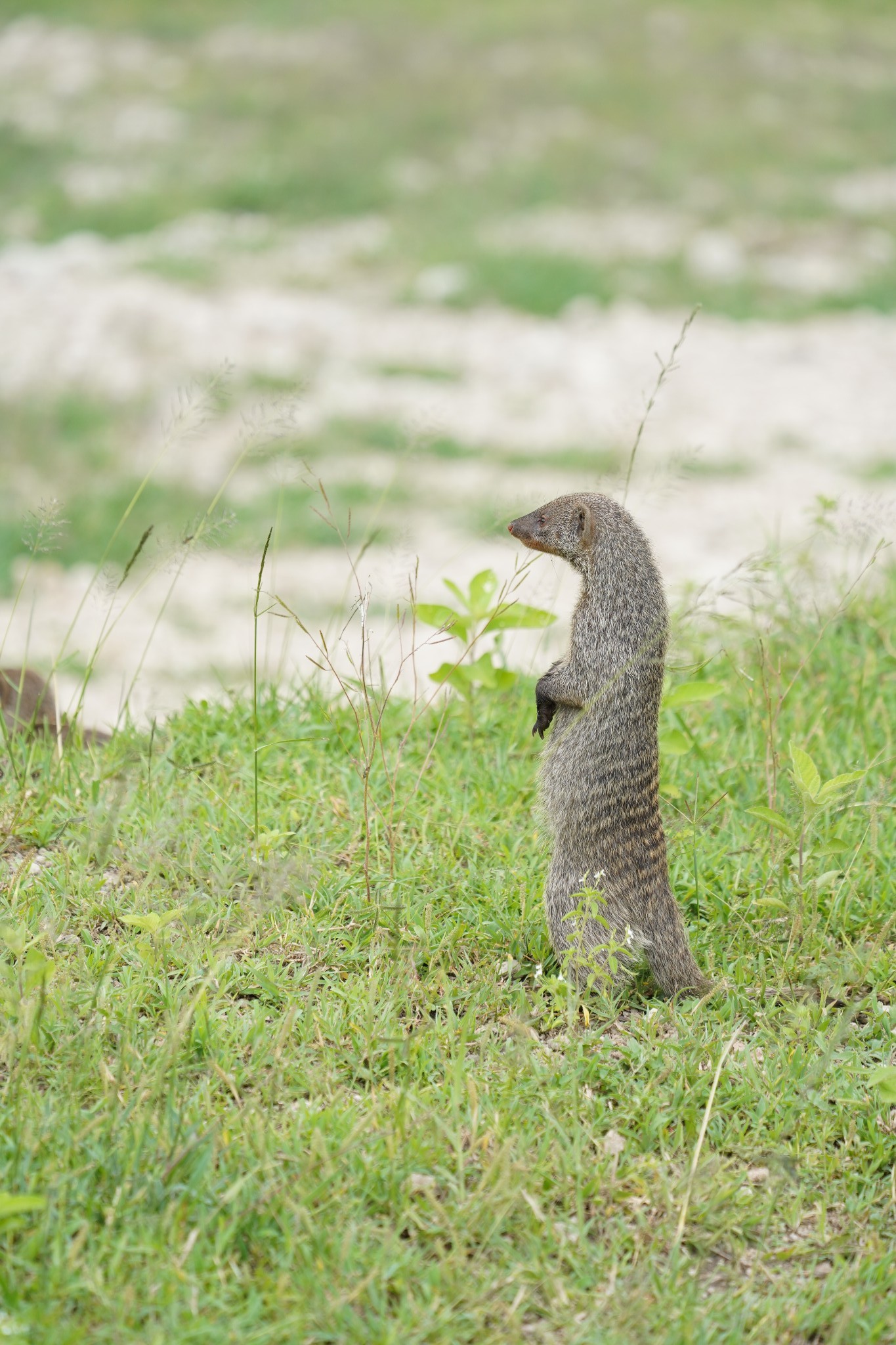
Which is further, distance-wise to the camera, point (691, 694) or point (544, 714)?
point (691, 694)

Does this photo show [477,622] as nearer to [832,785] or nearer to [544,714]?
[544,714]

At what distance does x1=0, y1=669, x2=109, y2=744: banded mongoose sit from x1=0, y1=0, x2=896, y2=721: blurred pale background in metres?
0.15

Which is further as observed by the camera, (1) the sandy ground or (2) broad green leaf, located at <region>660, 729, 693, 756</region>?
(1) the sandy ground

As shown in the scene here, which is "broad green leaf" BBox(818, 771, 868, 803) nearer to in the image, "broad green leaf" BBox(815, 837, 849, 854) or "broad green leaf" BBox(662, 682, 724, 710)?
"broad green leaf" BBox(815, 837, 849, 854)

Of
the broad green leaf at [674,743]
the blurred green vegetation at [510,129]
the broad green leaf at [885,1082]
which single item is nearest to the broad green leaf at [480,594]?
the broad green leaf at [674,743]

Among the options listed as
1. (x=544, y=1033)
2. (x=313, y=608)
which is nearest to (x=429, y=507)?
(x=313, y=608)

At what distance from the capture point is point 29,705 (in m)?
3.60

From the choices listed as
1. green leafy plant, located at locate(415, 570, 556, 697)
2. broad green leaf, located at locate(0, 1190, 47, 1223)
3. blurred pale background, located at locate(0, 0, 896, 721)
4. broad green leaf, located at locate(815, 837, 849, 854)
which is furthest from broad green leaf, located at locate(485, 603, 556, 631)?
broad green leaf, located at locate(0, 1190, 47, 1223)

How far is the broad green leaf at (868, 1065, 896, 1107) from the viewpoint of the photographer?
2.14 meters

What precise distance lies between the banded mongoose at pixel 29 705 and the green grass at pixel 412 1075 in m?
0.22

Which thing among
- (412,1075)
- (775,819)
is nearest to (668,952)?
(775,819)

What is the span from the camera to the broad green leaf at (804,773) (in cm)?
254

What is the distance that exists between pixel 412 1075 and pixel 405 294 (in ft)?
29.4

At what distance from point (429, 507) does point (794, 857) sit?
15.2 feet
